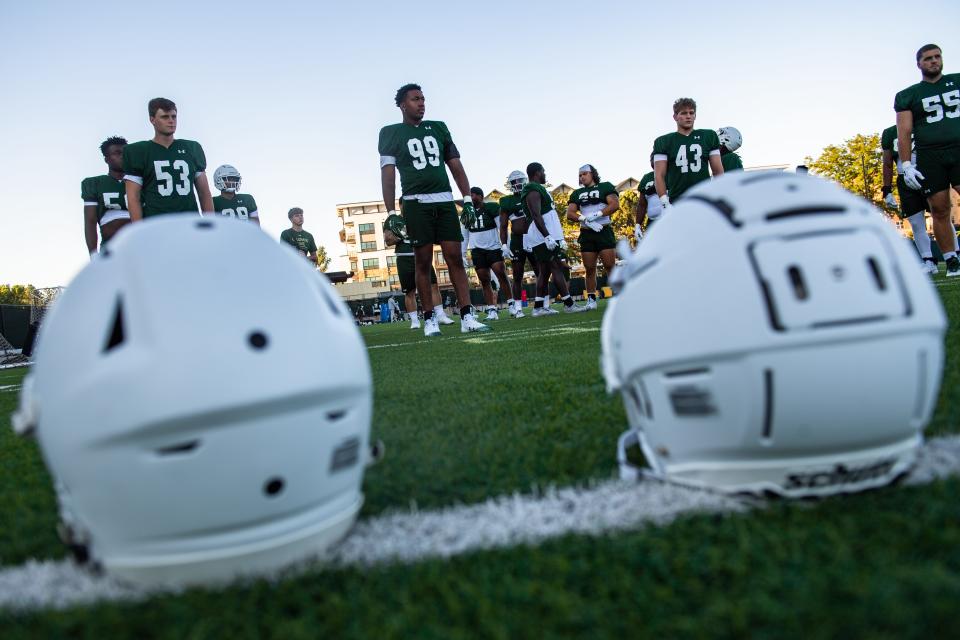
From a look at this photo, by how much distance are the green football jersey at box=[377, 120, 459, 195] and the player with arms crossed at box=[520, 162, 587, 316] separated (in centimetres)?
316

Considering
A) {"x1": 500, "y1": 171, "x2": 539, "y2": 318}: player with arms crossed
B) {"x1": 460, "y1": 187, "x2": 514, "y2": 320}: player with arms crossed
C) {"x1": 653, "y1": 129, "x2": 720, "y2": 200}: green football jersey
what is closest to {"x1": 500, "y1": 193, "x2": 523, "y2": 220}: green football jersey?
{"x1": 500, "y1": 171, "x2": 539, "y2": 318}: player with arms crossed

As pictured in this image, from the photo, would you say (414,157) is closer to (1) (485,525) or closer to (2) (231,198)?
(2) (231,198)

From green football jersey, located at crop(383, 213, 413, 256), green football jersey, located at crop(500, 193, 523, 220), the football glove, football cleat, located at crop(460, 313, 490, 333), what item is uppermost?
green football jersey, located at crop(500, 193, 523, 220)

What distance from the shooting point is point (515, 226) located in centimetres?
1268

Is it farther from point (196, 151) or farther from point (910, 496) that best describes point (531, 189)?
point (910, 496)

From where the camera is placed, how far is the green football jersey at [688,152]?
329 inches

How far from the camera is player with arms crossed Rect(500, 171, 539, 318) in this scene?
40.3ft

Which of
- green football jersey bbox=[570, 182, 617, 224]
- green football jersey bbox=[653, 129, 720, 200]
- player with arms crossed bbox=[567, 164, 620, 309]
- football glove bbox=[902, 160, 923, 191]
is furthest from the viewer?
green football jersey bbox=[570, 182, 617, 224]

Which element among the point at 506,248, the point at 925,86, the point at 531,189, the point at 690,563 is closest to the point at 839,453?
the point at 690,563

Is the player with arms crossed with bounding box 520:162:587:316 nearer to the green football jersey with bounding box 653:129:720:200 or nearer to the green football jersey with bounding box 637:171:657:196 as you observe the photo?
the green football jersey with bounding box 637:171:657:196

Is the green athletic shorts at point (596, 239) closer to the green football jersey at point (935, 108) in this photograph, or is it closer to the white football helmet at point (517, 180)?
the white football helmet at point (517, 180)

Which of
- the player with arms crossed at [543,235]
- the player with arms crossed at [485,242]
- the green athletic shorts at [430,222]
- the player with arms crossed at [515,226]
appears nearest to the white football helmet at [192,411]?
the green athletic shorts at [430,222]

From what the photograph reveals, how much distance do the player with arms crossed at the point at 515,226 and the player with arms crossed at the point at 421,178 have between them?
14.6 feet

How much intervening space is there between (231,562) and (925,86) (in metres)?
8.57
